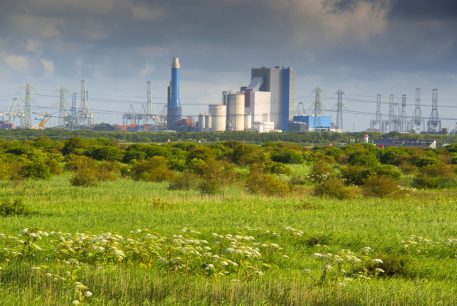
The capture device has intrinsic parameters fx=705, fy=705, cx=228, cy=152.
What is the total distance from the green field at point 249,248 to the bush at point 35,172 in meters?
6.18

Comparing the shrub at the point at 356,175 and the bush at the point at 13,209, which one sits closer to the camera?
the bush at the point at 13,209

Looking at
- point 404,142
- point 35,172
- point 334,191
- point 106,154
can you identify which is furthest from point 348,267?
point 404,142

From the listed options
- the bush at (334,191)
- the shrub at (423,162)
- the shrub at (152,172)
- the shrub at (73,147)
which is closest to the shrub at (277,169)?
the shrub at (152,172)

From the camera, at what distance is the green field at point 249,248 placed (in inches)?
433

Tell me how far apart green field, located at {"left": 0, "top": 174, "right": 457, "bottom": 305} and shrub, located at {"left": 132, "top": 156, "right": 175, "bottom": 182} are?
6.66 meters

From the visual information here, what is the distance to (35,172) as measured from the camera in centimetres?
3444

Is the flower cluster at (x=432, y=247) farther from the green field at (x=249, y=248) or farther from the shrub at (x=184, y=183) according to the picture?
the shrub at (x=184, y=183)

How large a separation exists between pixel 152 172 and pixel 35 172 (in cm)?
575

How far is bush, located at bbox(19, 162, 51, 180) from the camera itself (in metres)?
34.4

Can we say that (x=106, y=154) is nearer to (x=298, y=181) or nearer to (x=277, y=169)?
(x=277, y=169)

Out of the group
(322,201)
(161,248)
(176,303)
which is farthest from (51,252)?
(322,201)

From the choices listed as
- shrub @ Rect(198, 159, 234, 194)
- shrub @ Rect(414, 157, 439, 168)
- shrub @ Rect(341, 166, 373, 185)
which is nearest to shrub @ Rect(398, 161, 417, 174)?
shrub @ Rect(414, 157, 439, 168)

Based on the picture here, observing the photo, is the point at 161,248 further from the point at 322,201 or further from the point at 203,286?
the point at 322,201

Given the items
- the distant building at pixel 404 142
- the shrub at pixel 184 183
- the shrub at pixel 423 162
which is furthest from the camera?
the distant building at pixel 404 142
